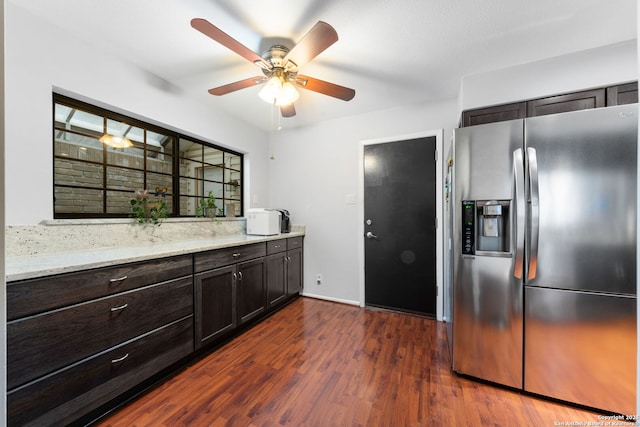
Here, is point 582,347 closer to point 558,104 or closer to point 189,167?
point 558,104

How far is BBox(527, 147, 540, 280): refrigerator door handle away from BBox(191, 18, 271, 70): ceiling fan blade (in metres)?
1.81

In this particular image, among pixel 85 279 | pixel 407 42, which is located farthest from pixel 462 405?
pixel 407 42

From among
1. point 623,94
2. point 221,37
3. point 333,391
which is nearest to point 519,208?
point 623,94

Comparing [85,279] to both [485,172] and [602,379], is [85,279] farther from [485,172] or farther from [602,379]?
[602,379]

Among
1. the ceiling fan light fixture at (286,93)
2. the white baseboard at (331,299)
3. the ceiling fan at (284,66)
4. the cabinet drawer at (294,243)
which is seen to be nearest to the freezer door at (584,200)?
the ceiling fan at (284,66)

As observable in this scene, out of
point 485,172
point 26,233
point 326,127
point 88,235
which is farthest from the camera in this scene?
point 326,127

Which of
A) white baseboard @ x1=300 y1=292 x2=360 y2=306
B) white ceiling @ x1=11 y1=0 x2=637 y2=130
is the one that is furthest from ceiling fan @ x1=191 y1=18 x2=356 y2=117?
white baseboard @ x1=300 y1=292 x2=360 y2=306

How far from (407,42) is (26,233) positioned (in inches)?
109

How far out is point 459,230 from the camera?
1795 millimetres

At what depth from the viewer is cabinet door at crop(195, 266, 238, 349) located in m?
1.96

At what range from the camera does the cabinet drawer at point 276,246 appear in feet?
9.20

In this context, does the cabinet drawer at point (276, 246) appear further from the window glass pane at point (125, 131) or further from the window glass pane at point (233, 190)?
the window glass pane at point (125, 131)

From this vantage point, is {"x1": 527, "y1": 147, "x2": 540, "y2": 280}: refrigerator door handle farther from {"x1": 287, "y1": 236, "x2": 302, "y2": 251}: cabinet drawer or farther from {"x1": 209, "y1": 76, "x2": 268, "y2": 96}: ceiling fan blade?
{"x1": 287, "y1": 236, "x2": 302, "y2": 251}: cabinet drawer

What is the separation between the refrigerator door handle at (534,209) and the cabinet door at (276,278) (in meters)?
2.22
